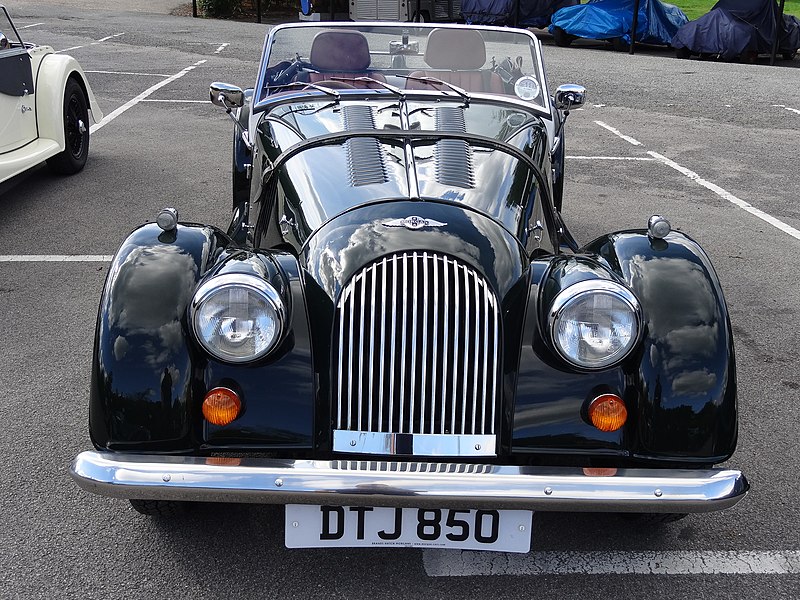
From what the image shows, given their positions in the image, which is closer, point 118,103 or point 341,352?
point 341,352

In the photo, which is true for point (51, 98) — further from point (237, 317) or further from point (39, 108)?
point (237, 317)

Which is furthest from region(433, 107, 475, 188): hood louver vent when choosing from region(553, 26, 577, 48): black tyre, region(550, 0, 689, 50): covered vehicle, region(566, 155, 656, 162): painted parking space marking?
region(553, 26, 577, 48): black tyre

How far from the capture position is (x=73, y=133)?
23.9 feet

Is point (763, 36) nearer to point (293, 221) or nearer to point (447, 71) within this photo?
point (447, 71)

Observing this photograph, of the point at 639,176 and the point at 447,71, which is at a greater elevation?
the point at 447,71

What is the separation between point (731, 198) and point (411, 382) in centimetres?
548

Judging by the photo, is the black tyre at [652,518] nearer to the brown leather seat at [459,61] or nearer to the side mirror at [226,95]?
the brown leather seat at [459,61]

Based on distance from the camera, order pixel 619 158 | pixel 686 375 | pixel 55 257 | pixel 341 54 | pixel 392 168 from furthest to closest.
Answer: pixel 619 158 < pixel 55 257 < pixel 341 54 < pixel 392 168 < pixel 686 375

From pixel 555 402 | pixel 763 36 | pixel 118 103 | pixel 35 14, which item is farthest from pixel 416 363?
pixel 35 14

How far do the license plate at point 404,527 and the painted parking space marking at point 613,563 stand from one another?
33cm

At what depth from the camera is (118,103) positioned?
10.4 metres

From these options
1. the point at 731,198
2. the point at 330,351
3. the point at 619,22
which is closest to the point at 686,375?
the point at 330,351

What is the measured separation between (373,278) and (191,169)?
530 centimetres

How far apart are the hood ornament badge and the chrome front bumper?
78 cm
